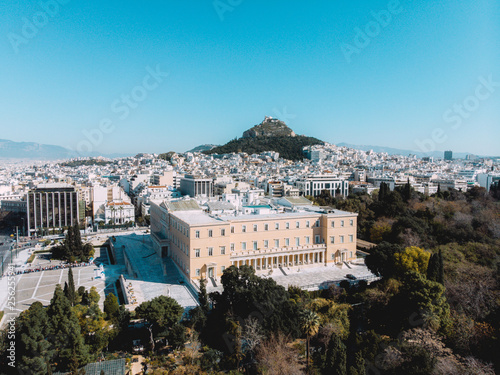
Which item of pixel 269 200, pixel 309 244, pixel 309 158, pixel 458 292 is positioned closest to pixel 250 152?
pixel 309 158

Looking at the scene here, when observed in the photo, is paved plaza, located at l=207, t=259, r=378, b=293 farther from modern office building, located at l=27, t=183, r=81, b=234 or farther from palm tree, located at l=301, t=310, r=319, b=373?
modern office building, located at l=27, t=183, r=81, b=234

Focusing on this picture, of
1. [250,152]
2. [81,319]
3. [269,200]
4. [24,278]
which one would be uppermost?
[250,152]

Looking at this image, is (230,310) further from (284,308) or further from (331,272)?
(331,272)

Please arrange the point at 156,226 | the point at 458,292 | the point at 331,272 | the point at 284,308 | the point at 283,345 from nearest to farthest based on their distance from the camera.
→ 1. the point at 283,345
2. the point at 284,308
3. the point at 458,292
4. the point at 331,272
5. the point at 156,226

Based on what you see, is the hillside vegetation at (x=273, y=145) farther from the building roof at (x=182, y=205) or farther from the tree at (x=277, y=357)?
the tree at (x=277, y=357)

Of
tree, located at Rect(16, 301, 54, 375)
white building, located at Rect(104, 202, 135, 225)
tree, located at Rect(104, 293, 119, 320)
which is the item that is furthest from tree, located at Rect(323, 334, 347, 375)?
white building, located at Rect(104, 202, 135, 225)

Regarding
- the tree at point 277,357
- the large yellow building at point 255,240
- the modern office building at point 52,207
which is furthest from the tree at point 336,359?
the modern office building at point 52,207
